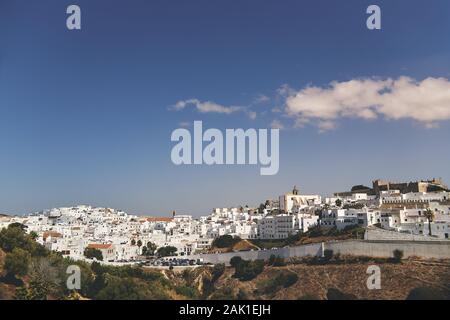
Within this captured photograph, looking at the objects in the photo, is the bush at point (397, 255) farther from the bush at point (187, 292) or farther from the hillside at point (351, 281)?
the bush at point (187, 292)

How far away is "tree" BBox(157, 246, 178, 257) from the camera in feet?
86.3

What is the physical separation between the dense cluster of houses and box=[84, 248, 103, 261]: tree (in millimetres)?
251

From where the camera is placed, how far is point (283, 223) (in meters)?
25.2

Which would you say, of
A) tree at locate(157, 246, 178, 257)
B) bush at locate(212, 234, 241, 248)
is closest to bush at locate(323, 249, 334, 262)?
bush at locate(212, 234, 241, 248)

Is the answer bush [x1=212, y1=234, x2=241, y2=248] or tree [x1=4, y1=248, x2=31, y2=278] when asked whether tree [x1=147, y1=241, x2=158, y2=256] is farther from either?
tree [x1=4, y1=248, x2=31, y2=278]

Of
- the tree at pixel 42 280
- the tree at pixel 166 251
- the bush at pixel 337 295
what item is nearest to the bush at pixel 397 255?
the bush at pixel 337 295

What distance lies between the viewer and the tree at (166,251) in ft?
86.3

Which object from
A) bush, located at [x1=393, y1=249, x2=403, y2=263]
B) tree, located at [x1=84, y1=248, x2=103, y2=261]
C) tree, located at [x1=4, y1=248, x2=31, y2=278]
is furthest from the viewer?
tree, located at [x1=84, y1=248, x2=103, y2=261]

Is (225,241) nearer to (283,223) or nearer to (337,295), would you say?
(283,223)

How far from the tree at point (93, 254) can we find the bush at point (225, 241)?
634cm

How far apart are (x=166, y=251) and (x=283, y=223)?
266 inches
